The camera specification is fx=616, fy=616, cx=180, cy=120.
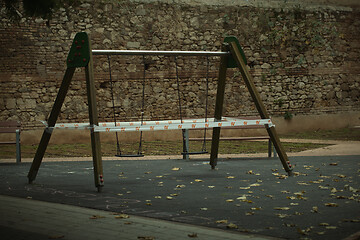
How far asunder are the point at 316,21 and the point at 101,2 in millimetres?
7174

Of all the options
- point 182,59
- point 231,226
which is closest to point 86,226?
point 231,226

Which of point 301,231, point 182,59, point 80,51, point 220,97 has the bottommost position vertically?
point 182,59

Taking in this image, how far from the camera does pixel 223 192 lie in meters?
7.57

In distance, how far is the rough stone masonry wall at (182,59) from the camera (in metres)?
16.5

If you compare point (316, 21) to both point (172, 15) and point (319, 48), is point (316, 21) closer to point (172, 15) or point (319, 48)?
point (319, 48)

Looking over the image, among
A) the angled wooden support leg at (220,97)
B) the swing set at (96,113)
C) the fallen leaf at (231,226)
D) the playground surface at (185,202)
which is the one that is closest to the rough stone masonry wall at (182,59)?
the playground surface at (185,202)

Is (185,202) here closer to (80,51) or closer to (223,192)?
(223,192)

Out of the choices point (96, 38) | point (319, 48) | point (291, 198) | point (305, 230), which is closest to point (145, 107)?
point (96, 38)

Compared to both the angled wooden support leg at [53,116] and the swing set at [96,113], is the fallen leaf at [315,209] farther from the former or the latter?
the angled wooden support leg at [53,116]

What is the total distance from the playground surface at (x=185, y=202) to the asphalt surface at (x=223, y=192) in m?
0.01

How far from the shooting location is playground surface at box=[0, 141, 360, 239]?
208 inches

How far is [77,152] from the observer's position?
1455cm

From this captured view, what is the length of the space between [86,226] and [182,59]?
1320 centimetres

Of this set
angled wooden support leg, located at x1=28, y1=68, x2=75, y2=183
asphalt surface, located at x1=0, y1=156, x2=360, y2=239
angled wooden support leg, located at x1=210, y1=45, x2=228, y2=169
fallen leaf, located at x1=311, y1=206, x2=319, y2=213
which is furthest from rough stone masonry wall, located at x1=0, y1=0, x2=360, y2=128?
fallen leaf, located at x1=311, y1=206, x2=319, y2=213
